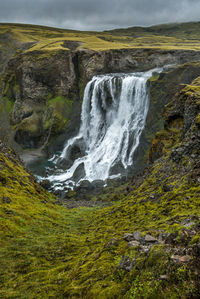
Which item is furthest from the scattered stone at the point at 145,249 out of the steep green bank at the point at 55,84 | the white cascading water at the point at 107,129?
the steep green bank at the point at 55,84

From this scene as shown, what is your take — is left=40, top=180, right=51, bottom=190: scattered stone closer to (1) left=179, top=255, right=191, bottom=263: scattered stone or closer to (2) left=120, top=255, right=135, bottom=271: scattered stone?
(2) left=120, top=255, right=135, bottom=271: scattered stone

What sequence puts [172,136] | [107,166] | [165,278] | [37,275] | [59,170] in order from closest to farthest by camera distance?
1. [165,278]
2. [37,275]
3. [172,136]
4. [107,166]
5. [59,170]

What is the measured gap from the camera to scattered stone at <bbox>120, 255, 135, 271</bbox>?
5.88m

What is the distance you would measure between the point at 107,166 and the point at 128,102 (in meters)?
16.9

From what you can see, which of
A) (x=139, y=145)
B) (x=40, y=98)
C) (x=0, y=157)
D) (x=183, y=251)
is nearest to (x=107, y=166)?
(x=139, y=145)

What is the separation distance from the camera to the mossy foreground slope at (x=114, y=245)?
5117mm

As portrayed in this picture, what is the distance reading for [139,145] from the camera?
43.1 metres

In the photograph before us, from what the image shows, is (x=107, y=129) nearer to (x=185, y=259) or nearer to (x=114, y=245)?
(x=114, y=245)

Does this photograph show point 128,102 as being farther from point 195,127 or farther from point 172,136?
point 195,127

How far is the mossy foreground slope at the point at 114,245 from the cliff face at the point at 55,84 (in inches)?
1806

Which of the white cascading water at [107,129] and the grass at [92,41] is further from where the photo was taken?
the grass at [92,41]

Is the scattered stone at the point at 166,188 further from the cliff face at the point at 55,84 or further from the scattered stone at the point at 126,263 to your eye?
the cliff face at the point at 55,84

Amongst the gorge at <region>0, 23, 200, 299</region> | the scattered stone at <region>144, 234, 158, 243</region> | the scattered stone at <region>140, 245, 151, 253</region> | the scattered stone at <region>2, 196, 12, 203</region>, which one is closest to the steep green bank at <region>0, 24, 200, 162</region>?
the gorge at <region>0, 23, 200, 299</region>

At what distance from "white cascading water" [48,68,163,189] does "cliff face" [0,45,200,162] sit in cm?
811
